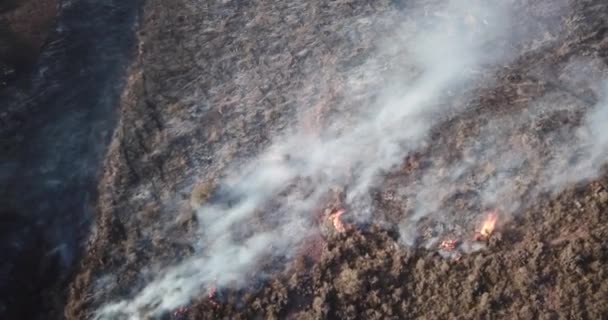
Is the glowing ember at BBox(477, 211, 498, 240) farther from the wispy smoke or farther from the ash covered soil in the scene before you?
the wispy smoke

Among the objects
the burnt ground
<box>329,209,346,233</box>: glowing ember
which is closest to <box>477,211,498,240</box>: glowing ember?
<box>329,209,346,233</box>: glowing ember

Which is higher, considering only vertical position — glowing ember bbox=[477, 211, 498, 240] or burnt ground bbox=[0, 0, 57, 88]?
burnt ground bbox=[0, 0, 57, 88]

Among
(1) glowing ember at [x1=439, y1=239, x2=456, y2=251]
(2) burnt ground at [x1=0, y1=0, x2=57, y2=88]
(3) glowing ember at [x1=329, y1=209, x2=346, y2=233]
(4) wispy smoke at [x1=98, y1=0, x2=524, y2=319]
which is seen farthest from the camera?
(2) burnt ground at [x1=0, y1=0, x2=57, y2=88]

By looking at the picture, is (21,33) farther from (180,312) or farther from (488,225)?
(488,225)

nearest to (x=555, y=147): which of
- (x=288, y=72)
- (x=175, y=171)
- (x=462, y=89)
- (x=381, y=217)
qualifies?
(x=462, y=89)

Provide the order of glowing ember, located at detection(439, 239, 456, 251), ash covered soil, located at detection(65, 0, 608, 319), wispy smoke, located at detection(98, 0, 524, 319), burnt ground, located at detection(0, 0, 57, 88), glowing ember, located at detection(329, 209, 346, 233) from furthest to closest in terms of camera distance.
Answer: burnt ground, located at detection(0, 0, 57, 88), glowing ember, located at detection(329, 209, 346, 233), wispy smoke, located at detection(98, 0, 524, 319), glowing ember, located at detection(439, 239, 456, 251), ash covered soil, located at detection(65, 0, 608, 319)

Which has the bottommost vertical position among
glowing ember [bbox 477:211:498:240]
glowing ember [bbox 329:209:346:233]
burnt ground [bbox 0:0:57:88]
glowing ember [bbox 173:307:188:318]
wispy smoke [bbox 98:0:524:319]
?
glowing ember [bbox 477:211:498:240]
